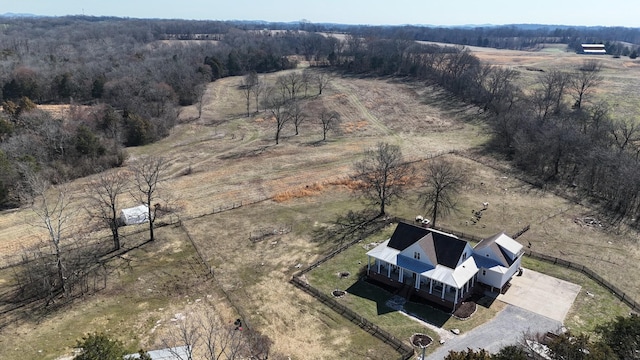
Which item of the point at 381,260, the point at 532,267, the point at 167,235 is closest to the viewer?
the point at 381,260

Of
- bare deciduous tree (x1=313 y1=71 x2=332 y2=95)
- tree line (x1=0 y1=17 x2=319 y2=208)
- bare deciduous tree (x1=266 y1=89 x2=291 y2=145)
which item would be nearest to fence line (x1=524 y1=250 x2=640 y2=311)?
bare deciduous tree (x1=266 y1=89 x2=291 y2=145)

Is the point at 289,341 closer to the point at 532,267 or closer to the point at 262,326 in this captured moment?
the point at 262,326

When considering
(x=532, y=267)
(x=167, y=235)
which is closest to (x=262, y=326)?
(x=167, y=235)

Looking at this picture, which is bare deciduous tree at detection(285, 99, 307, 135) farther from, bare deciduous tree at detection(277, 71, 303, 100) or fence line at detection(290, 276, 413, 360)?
fence line at detection(290, 276, 413, 360)

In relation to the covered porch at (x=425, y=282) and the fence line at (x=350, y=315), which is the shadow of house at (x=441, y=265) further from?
the fence line at (x=350, y=315)

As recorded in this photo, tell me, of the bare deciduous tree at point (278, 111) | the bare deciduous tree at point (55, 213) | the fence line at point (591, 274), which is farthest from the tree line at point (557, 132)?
the bare deciduous tree at point (55, 213)

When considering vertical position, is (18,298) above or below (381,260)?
below

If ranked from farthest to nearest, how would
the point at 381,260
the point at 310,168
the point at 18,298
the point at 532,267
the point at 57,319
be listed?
the point at 310,168, the point at 532,267, the point at 381,260, the point at 18,298, the point at 57,319

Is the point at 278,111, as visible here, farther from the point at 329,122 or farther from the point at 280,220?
the point at 280,220
